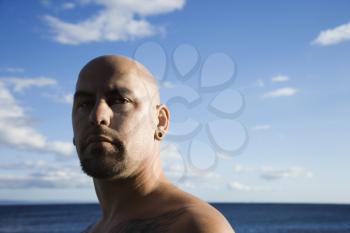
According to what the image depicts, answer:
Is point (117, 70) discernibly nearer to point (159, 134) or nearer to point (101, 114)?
point (101, 114)

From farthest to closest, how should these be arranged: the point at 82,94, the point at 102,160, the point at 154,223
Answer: the point at 82,94
the point at 102,160
the point at 154,223

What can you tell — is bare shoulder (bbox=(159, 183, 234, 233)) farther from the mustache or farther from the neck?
the mustache

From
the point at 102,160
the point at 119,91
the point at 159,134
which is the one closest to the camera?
the point at 102,160

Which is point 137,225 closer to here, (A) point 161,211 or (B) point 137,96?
(A) point 161,211

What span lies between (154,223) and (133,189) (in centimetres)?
55

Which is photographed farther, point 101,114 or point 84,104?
point 84,104

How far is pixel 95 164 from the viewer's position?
3180mm

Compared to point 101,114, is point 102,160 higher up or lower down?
lower down


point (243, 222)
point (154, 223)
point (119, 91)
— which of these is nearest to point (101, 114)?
point (119, 91)

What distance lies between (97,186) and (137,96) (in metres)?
0.92

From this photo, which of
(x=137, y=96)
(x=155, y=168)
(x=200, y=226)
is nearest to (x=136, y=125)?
(x=137, y=96)

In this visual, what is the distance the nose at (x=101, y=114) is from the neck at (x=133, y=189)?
0.48 meters

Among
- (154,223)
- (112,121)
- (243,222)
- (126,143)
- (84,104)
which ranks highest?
(84,104)

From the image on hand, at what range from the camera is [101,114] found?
126 inches
